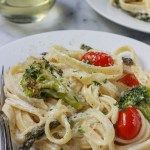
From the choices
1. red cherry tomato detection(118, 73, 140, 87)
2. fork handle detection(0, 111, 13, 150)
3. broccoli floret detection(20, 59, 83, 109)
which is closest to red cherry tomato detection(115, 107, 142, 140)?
broccoli floret detection(20, 59, 83, 109)

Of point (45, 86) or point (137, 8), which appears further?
point (137, 8)

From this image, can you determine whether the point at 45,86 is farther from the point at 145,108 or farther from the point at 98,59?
the point at 145,108

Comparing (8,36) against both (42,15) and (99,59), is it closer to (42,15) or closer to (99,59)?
(42,15)

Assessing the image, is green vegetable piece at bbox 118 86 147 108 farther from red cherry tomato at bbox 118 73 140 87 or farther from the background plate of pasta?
red cherry tomato at bbox 118 73 140 87

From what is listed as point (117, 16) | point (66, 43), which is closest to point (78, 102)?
point (66, 43)

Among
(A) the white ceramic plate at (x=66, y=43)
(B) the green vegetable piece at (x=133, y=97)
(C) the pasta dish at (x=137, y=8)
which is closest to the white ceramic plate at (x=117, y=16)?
(C) the pasta dish at (x=137, y=8)

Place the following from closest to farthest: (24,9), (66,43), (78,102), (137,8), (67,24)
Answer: (78,102) < (66,43) < (24,9) < (137,8) < (67,24)
